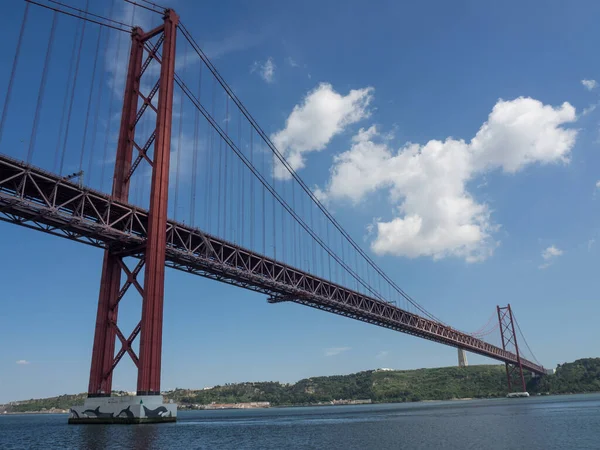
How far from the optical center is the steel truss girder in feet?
113

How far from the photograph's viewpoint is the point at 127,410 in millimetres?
35906

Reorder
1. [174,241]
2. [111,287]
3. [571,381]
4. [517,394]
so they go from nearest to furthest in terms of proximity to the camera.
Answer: [111,287]
[174,241]
[517,394]
[571,381]

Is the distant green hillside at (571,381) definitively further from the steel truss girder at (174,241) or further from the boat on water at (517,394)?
the steel truss girder at (174,241)

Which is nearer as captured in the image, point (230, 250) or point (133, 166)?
point (133, 166)

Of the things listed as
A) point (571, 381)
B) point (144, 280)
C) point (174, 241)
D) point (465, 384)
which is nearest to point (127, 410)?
point (144, 280)

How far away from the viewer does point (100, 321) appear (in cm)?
3972

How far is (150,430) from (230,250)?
22.2 meters

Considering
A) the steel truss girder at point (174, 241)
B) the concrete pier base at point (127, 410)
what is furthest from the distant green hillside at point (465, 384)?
the concrete pier base at point (127, 410)

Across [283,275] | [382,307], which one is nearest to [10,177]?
[283,275]

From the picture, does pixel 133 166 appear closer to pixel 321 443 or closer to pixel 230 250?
pixel 230 250

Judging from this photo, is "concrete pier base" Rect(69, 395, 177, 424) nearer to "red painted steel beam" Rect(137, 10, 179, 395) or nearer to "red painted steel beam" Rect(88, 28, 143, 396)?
"red painted steel beam" Rect(137, 10, 179, 395)

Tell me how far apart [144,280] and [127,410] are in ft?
29.7

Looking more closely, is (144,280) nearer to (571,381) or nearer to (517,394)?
(517,394)

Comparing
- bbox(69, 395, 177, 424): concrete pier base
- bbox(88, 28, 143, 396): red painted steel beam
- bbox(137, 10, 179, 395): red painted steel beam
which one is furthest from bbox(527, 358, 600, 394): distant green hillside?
bbox(88, 28, 143, 396): red painted steel beam
